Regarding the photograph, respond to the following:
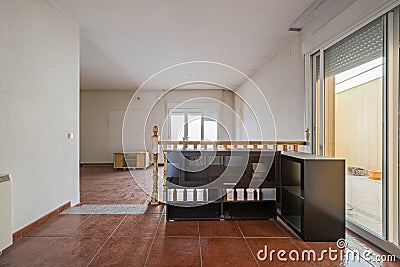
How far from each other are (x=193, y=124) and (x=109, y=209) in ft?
20.0

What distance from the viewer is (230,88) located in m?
9.57

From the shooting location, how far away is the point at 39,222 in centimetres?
324

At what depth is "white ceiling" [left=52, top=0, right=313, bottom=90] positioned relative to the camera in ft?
11.8

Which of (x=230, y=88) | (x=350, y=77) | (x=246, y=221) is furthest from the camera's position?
(x=230, y=88)

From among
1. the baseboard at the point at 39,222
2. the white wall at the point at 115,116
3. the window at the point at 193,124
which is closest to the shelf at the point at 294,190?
the baseboard at the point at 39,222

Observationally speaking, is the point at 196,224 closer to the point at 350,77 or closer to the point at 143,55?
the point at 350,77

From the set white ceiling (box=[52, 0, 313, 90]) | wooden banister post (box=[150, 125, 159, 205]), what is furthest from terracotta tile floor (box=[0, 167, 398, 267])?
white ceiling (box=[52, 0, 313, 90])

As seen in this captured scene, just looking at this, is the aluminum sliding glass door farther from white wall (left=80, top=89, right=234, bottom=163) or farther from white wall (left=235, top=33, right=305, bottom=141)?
white wall (left=80, top=89, right=234, bottom=163)

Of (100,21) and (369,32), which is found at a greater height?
(100,21)

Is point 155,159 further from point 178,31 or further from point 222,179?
point 178,31

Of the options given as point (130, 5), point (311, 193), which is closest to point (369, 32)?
point (311, 193)

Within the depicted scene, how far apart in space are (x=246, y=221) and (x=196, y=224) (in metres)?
0.59

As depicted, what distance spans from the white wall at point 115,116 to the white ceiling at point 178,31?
3.00 m

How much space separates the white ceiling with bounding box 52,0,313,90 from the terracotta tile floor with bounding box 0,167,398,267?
249 centimetres
